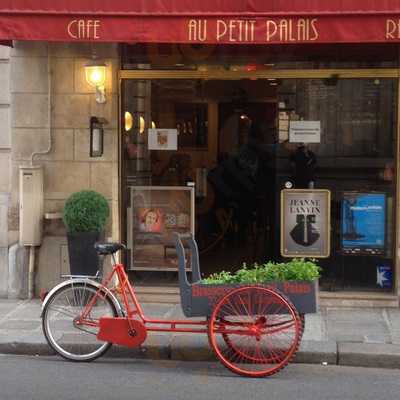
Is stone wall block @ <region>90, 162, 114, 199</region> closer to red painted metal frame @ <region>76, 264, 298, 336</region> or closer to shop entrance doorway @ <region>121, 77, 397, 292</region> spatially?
shop entrance doorway @ <region>121, 77, 397, 292</region>

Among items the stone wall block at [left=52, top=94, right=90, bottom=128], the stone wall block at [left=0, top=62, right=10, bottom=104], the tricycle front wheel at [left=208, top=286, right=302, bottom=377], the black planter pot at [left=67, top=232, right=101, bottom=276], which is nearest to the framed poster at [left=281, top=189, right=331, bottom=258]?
the black planter pot at [left=67, top=232, right=101, bottom=276]

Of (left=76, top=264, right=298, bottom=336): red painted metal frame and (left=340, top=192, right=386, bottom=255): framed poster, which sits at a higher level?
(left=340, top=192, right=386, bottom=255): framed poster

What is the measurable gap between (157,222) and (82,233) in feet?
3.96

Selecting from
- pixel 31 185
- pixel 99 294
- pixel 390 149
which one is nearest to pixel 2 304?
pixel 31 185

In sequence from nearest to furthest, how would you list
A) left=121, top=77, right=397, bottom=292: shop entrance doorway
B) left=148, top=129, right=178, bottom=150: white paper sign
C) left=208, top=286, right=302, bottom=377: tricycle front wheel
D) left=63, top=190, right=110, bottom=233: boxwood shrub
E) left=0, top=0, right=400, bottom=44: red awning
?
left=208, top=286, right=302, bottom=377: tricycle front wheel
left=0, top=0, right=400, bottom=44: red awning
left=63, top=190, right=110, bottom=233: boxwood shrub
left=121, top=77, right=397, bottom=292: shop entrance doorway
left=148, top=129, right=178, bottom=150: white paper sign

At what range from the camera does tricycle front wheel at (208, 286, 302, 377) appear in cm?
636

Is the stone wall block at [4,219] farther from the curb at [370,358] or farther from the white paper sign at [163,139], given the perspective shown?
the curb at [370,358]

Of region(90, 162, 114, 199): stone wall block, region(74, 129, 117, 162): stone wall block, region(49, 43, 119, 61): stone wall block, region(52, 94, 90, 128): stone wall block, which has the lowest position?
region(90, 162, 114, 199): stone wall block

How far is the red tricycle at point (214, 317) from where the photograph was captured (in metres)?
6.40

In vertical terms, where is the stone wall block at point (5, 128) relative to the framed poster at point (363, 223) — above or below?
above

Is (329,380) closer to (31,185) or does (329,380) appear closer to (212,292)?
(212,292)

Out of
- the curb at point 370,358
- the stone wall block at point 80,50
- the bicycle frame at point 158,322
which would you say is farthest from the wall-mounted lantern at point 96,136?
the curb at point 370,358

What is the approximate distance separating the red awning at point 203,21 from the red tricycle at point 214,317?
2304mm

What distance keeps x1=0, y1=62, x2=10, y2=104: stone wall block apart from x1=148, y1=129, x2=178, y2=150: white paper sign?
172cm
